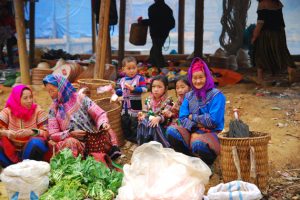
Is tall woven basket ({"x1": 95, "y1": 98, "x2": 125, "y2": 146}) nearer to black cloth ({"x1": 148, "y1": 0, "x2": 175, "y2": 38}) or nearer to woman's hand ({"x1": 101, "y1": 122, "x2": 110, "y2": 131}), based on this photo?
woman's hand ({"x1": 101, "y1": 122, "x2": 110, "y2": 131})

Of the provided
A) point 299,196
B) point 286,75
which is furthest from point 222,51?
point 299,196

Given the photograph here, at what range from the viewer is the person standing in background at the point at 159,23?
10.6 meters

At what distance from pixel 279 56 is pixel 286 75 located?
1477 mm

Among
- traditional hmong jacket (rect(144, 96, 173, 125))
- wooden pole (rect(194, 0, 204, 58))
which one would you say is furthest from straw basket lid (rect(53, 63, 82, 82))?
traditional hmong jacket (rect(144, 96, 173, 125))

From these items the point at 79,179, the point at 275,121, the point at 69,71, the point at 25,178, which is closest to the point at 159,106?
the point at 79,179

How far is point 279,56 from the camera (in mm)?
8938

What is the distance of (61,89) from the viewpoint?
5.11m

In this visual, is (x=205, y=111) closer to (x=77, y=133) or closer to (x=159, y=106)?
(x=159, y=106)

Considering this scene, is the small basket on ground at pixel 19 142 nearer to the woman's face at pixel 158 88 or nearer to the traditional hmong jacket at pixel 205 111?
the woman's face at pixel 158 88

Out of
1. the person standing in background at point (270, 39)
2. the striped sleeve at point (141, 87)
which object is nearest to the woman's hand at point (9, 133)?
the striped sleeve at point (141, 87)

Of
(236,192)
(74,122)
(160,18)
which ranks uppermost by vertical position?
(160,18)

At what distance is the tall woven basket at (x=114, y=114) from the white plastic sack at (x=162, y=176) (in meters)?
1.83

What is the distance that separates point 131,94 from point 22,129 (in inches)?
64.2

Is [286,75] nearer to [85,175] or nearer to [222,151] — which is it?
[222,151]
